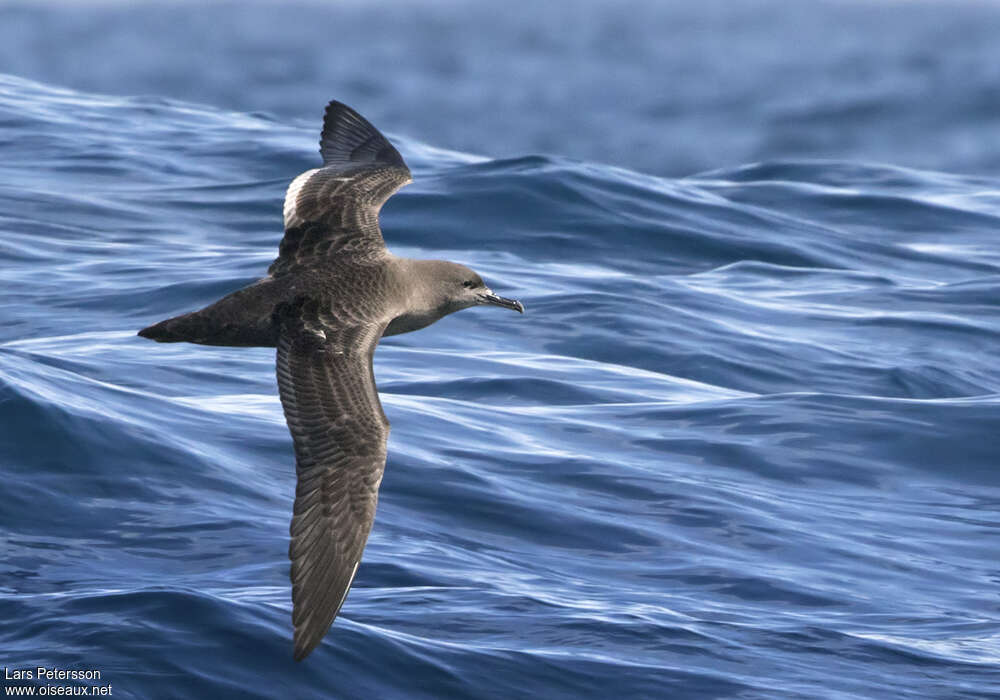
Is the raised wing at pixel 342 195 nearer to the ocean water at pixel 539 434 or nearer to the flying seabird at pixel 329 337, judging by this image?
the flying seabird at pixel 329 337

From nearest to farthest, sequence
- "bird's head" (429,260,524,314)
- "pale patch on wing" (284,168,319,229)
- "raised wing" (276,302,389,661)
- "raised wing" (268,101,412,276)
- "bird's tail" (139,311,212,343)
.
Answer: "raised wing" (276,302,389,661)
"bird's tail" (139,311,212,343)
"bird's head" (429,260,524,314)
"raised wing" (268,101,412,276)
"pale patch on wing" (284,168,319,229)

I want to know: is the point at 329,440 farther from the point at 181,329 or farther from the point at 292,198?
the point at 292,198

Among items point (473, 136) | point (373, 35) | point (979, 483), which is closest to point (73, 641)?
point (979, 483)

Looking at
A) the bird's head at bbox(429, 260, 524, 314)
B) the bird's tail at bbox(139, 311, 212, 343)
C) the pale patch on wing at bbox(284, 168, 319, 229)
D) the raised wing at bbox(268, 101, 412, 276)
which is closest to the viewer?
the bird's tail at bbox(139, 311, 212, 343)

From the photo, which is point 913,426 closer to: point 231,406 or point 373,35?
point 231,406

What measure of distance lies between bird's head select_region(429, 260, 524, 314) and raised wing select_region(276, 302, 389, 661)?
662 mm

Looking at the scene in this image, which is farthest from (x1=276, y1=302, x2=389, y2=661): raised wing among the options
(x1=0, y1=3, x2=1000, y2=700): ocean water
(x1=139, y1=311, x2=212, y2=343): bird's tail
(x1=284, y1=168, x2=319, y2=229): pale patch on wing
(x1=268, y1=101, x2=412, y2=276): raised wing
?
(x1=284, y1=168, x2=319, y2=229): pale patch on wing

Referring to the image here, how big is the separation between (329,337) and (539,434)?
3469mm

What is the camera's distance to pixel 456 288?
809 centimetres

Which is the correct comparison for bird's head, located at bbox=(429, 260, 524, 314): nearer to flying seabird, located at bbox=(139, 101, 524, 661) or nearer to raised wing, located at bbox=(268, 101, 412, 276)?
flying seabird, located at bbox=(139, 101, 524, 661)

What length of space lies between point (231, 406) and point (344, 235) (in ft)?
8.44

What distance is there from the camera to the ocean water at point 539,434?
754cm

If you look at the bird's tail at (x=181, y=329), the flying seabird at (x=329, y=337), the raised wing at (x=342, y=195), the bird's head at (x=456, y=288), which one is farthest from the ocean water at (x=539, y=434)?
the raised wing at (x=342, y=195)

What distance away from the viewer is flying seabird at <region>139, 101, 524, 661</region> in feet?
22.6
